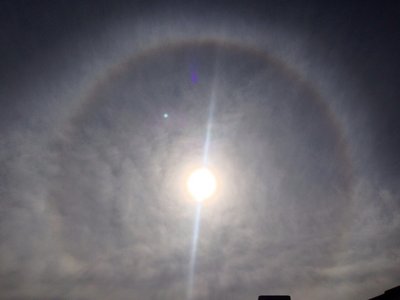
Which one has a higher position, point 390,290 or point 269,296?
point 269,296

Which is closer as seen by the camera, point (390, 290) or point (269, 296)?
point (390, 290)
